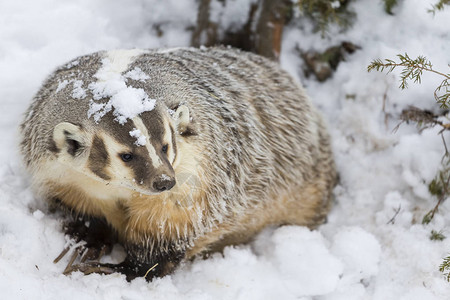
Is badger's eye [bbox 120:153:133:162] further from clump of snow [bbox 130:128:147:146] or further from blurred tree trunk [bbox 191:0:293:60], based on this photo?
blurred tree trunk [bbox 191:0:293:60]

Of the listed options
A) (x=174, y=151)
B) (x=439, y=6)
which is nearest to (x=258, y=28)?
(x=439, y=6)

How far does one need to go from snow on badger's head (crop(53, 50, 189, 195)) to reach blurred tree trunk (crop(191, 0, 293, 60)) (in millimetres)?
1493

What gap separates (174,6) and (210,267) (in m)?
1.82

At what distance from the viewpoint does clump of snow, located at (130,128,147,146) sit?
191cm

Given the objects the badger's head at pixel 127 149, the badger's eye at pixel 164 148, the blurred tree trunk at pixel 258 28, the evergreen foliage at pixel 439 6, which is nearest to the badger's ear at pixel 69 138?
the badger's head at pixel 127 149

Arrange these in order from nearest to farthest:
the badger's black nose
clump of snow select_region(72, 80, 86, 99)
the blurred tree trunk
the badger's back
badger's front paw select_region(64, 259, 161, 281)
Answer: the badger's black nose < clump of snow select_region(72, 80, 86, 99) < the badger's back < badger's front paw select_region(64, 259, 161, 281) < the blurred tree trunk

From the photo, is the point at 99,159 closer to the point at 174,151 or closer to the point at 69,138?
the point at 69,138

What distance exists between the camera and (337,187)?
10.7 feet

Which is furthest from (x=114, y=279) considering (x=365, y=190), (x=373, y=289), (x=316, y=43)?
(x=316, y=43)

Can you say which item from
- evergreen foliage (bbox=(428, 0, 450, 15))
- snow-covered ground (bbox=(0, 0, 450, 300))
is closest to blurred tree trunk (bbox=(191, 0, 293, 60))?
snow-covered ground (bbox=(0, 0, 450, 300))

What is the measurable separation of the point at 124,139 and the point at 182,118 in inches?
11.0

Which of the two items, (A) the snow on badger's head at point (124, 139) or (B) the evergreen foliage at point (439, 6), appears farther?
(B) the evergreen foliage at point (439, 6)

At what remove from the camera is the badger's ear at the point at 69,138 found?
1.98m

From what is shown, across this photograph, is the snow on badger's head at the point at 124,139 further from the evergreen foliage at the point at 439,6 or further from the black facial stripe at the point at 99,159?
the evergreen foliage at the point at 439,6
